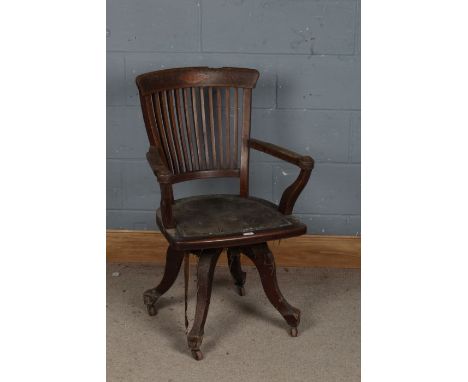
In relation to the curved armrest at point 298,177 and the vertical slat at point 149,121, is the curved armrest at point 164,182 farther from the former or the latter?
the curved armrest at point 298,177

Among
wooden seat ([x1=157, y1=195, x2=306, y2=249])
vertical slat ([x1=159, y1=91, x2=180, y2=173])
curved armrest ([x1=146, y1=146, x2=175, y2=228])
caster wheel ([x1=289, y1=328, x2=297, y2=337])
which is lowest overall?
caster wheel ([x1=289, y1=328, x2=297, y2=337])

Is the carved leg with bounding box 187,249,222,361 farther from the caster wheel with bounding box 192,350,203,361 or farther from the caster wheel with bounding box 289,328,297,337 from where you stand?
the caster wheel with bounding box 289,328,297,337

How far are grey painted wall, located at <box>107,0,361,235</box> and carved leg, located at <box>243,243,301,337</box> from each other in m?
0.60

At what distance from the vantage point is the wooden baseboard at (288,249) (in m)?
2.75

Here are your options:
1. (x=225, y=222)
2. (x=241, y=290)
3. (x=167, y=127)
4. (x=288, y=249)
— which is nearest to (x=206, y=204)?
(x=225, y=222)

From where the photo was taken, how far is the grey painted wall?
8.28 feet

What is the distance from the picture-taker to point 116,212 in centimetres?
278

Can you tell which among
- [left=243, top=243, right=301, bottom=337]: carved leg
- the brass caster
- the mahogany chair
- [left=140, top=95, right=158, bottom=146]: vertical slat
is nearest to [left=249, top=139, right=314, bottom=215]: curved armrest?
the mahogany chair

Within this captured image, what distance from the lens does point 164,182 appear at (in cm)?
189

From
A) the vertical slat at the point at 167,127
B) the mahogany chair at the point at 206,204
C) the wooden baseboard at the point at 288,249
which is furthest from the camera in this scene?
the wooden baseboard at the point at 288,249

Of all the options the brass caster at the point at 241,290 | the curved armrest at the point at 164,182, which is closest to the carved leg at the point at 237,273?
the brass caster at the point at 241,290

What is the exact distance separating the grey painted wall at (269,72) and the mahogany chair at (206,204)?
0.26 m

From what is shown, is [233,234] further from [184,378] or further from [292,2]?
[292,2]

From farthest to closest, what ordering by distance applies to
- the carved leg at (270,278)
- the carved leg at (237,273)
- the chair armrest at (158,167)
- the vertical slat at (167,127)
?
the carved leg at (237,273), the vertical slat at (167,127), the carved leg at (270,278), the chair armrest at (158,167)
